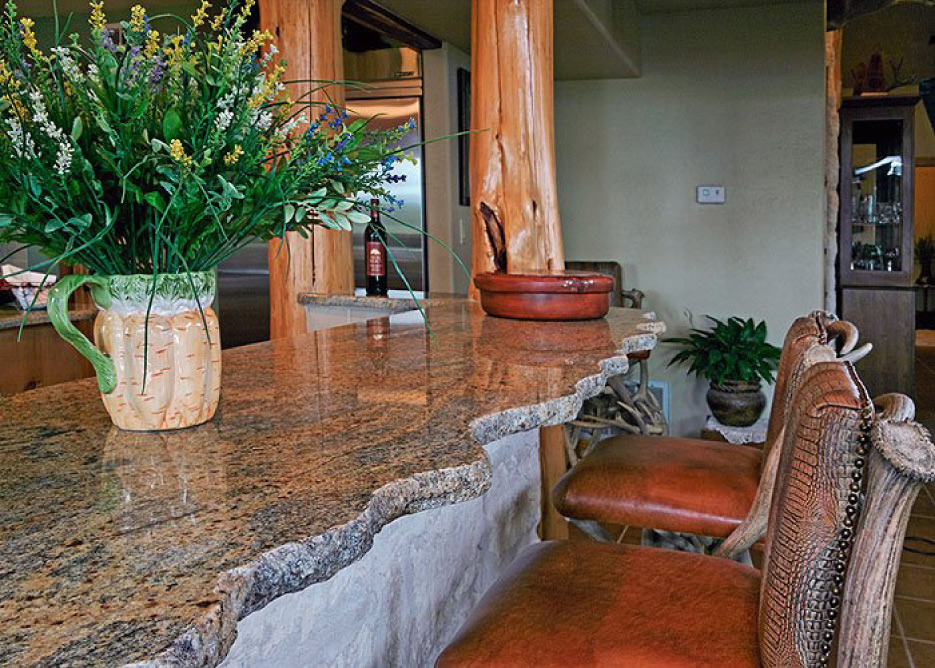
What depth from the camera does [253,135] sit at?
3.23 feet

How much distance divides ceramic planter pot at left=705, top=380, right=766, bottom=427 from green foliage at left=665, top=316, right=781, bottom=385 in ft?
0.13

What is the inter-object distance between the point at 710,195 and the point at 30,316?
12.5ft

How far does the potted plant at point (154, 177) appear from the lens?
35.6 inches

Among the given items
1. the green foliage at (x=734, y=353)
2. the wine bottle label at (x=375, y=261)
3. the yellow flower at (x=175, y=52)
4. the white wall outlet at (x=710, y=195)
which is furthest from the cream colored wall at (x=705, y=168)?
the yellow flower at (x=175, y=52)

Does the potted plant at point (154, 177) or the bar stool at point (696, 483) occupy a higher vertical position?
the potted plant at point (154, 177)

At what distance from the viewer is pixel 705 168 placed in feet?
17.6

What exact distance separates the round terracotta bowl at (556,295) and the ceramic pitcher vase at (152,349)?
109 centimetres

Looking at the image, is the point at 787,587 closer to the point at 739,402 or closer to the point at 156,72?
the point at 156,72

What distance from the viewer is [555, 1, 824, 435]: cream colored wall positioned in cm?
514

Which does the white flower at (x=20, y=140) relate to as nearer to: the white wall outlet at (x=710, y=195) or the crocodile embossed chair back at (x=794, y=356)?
the crocodile embossed chair back at (x=794, y=356)

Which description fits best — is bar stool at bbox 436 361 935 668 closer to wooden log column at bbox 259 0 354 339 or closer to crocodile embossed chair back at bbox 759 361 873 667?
crocodile embossed chair back at bbox 759 361 873 667

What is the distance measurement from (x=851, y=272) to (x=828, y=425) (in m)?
5.52

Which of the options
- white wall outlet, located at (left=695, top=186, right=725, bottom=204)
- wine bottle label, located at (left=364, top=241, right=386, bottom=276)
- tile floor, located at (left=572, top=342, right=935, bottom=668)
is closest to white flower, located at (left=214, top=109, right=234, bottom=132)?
tile floor, located at (left=572, top=342, right=935, bottom=668)

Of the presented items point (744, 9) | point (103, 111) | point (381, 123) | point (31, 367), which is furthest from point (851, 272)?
point (103, 111)
